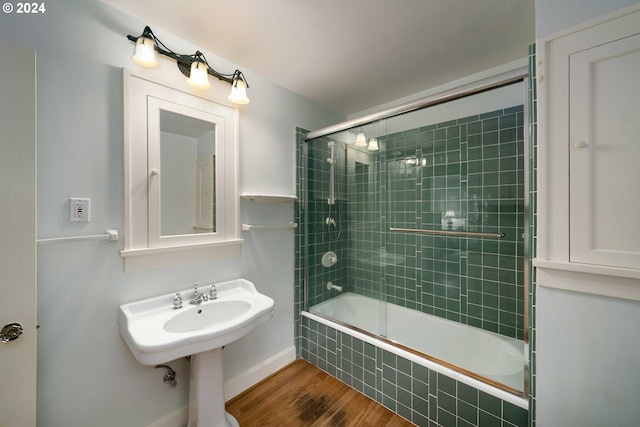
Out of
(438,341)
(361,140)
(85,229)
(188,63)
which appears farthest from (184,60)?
(438,341)

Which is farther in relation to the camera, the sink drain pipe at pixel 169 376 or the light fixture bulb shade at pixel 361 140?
the light fixture bulb shade at pixel 361 140

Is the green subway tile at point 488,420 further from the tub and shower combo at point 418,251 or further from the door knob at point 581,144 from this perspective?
the door knob at point 581,144

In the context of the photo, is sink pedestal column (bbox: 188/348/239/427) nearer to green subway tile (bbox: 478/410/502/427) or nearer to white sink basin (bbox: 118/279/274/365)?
white sink basin (bbox: 118/279/274/365)

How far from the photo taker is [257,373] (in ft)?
6.07

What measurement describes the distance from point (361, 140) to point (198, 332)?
1840 mm

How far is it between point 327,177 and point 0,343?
2079 millimetres

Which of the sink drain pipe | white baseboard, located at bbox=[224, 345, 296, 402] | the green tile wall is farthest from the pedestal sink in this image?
the green tile wall

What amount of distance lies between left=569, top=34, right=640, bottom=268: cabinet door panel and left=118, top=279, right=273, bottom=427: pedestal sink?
4.93 feet

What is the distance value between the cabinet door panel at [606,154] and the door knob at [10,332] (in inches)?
87.6

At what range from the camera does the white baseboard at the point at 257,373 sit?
1.71 m

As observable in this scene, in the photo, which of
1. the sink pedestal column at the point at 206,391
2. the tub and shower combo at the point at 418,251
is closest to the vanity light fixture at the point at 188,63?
the tub and shower combo at the point at 418,251

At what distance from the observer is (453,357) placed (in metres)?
1.81

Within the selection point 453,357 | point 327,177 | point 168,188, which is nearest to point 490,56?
point 327,177

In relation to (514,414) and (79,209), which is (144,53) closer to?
(79,209)
